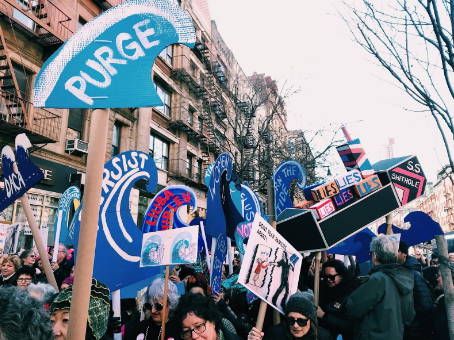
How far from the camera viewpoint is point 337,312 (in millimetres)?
3586

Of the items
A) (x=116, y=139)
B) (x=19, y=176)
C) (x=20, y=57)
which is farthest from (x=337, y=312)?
(x=116, y=139)

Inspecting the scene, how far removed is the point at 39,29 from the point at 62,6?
1388mm

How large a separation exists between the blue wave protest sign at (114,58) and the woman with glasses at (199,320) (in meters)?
1.56

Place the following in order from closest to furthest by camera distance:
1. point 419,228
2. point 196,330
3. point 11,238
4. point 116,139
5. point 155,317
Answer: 1. point 196,330
2. point 155,317
3. point 419,228
4. point 11,238
5. point 116,139

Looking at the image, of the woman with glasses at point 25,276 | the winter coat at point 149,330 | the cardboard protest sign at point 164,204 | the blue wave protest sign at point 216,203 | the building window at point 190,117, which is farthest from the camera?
the building window at point 190,117

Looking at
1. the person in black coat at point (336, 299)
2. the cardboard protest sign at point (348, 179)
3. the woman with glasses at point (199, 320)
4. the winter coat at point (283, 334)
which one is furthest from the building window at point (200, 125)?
the woman with glasses at point (199, 320)

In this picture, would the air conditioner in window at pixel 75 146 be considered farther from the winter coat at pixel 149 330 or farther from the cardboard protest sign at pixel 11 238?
the winter coat at pixel 149 330

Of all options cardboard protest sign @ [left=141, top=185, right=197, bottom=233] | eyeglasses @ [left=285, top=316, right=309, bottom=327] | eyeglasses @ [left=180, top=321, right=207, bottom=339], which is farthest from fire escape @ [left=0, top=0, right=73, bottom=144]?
A: eyeglasses @ [left=285, top=316, right=309, bottom=327]

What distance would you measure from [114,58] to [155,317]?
221 cm

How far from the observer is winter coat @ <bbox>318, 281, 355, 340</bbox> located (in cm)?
349

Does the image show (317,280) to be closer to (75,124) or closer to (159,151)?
(75,124)

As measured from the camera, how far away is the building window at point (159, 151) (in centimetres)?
1956

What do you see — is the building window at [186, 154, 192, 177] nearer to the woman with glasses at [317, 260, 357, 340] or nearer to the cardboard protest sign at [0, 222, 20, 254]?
the cardboard protest sign at [0, 222, 20, 254]

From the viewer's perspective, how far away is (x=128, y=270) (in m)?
3.57
